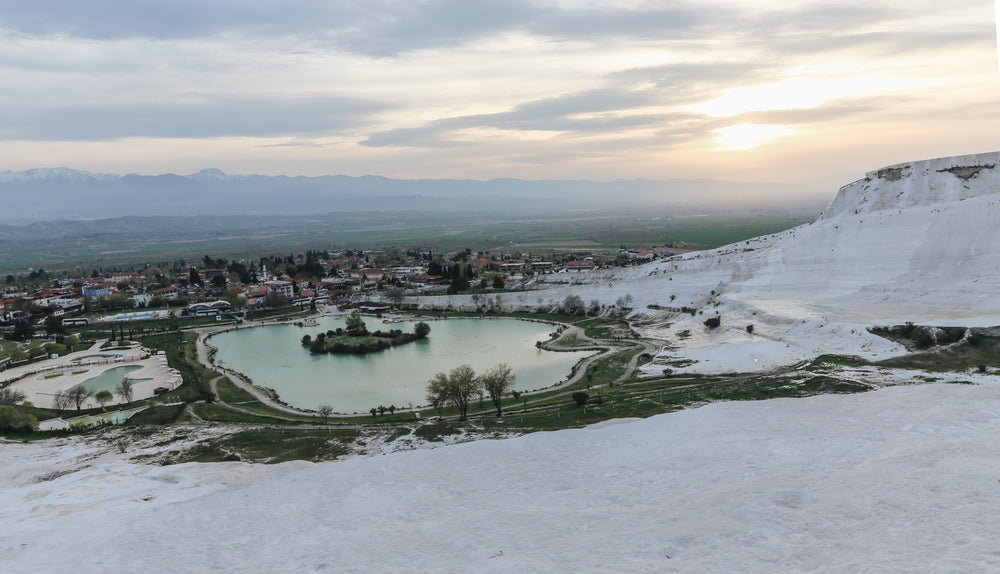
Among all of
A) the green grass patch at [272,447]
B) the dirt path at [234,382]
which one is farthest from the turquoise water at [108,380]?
the green grass patch at [272,447]

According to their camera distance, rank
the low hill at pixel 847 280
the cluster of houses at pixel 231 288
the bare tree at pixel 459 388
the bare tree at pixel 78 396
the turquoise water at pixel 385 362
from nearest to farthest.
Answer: the bare tree at pixel 459 388 → the bare tree at pixel 78 396 → the turquoise water at pixel 385 362 → the low hill at pixel 847 280 → the cluster of houses at pixel 231 288

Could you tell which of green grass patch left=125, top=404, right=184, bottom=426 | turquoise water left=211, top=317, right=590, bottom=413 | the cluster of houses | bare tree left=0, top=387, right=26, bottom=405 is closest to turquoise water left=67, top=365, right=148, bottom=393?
bare tree left=0, top=387, right=26, bottom=405

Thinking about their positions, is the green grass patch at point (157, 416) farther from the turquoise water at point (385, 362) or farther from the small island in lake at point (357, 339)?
the small island in lake at point (357, 339)

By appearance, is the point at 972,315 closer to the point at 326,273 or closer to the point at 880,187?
the point at 880,187

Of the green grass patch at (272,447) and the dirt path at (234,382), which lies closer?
the green grass patch at (272,447)

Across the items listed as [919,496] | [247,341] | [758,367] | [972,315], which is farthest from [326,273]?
[919,496]

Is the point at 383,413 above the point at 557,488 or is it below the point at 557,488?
below

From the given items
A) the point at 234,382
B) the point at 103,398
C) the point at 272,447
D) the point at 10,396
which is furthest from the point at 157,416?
the point at 10,396
